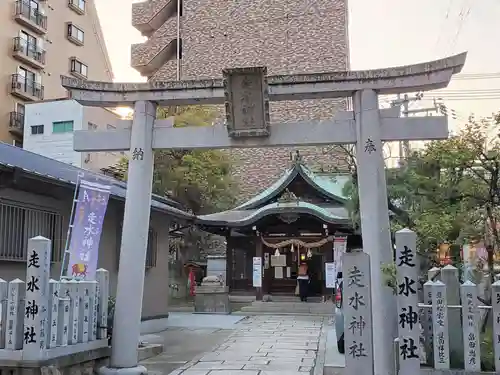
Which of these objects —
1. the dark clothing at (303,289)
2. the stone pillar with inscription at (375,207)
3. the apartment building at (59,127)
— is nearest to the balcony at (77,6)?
the apartment building at (59,127)

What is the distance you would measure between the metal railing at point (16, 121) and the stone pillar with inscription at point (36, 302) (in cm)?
3215

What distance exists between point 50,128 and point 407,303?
33086mm

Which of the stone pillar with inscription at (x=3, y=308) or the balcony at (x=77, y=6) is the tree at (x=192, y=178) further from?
the stone pillar with inscription at (x=3, y=308)

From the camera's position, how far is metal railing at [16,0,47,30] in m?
37.3

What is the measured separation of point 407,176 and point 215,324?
8674 mm

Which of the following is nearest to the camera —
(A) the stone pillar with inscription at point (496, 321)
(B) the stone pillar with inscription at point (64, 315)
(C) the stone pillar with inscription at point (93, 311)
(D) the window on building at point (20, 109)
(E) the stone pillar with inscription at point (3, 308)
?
(E) the stone pillar with inscription at point (3, 308)

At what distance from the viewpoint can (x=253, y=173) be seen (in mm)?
42031

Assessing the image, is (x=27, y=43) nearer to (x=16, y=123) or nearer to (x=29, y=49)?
(x=29, y=49)

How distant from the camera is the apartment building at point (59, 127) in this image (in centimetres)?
3547

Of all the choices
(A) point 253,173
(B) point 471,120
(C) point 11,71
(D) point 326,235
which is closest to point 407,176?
(B) point 471,120

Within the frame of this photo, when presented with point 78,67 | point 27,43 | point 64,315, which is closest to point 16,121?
point 27,43

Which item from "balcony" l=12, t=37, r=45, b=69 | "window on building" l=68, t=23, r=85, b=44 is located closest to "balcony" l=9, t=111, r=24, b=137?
"balcony" l=12, t=37, r=45, b=69

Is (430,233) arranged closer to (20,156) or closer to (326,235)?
(20,156)

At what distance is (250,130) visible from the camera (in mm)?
9859
